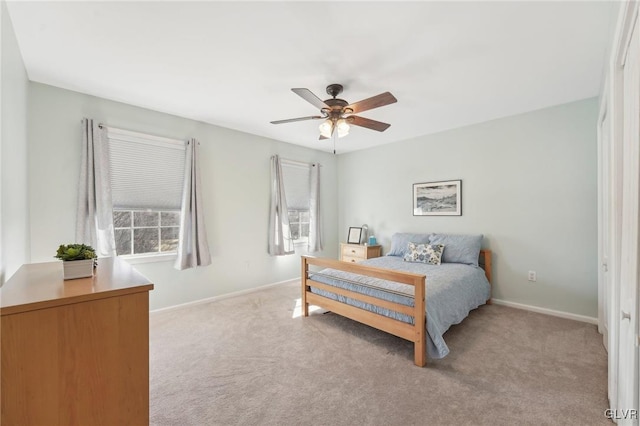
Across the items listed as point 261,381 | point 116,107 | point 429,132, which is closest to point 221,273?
point 261,381

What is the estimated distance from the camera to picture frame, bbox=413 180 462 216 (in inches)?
157

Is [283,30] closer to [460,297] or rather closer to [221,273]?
[460,297]

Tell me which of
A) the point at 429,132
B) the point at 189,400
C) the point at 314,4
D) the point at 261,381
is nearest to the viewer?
the point at 314,4

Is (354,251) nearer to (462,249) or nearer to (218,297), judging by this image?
(462,249)

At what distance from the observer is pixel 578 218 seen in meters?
3.07

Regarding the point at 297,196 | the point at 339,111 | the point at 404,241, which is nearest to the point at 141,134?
the point at 339,111

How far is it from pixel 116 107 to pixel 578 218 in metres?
5.38

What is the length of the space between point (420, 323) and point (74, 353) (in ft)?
7.03

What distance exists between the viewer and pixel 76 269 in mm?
1306

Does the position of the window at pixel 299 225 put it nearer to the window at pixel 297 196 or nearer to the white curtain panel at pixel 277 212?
the window at pixel 297 196

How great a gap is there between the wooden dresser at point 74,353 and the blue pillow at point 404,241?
354 centimetres

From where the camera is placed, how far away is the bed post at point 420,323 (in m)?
2.20

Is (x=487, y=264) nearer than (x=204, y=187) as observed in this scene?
Yes

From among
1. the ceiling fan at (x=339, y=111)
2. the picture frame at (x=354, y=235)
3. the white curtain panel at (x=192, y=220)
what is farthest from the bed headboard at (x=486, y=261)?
the white curtain panel at (x=192, y=220)
